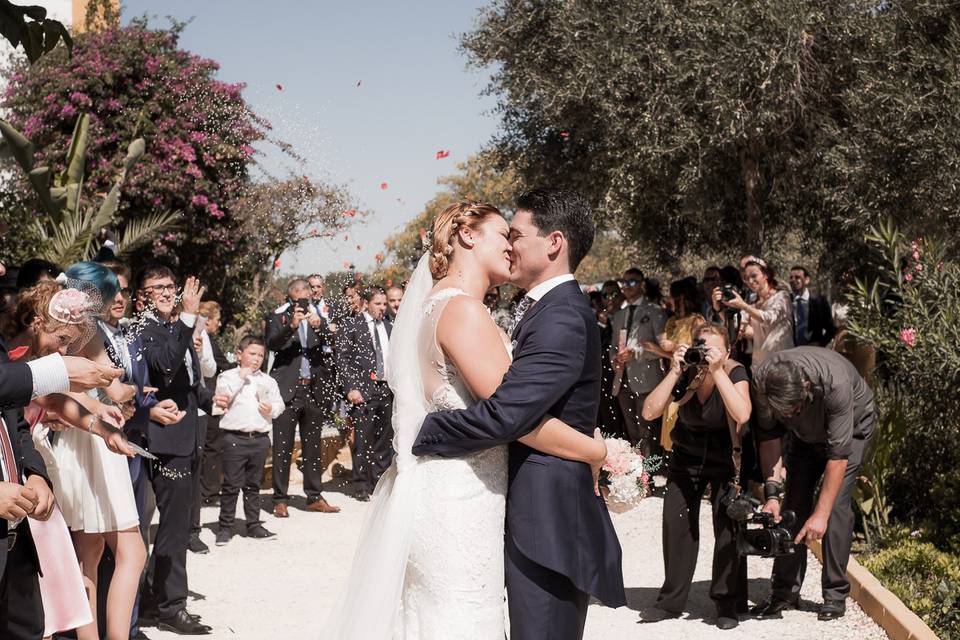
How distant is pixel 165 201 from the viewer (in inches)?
818

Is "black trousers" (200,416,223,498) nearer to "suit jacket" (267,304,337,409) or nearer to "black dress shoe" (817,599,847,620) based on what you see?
"suit jacket" (267,304,337,409)

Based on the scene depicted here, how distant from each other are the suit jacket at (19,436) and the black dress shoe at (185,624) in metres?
2.73

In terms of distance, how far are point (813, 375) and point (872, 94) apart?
5.19m

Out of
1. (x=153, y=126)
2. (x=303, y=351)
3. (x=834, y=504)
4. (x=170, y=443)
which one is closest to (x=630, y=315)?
(x=303, y=351)

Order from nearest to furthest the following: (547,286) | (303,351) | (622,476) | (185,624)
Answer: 1. (547,286)
2. (622,476)
3. (185,624)
4. (303,351)

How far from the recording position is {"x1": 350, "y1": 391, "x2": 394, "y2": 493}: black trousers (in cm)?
A: 1190

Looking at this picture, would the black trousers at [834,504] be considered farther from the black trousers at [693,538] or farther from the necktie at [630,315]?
the necktie at [630,315]

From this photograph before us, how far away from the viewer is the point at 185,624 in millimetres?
6719

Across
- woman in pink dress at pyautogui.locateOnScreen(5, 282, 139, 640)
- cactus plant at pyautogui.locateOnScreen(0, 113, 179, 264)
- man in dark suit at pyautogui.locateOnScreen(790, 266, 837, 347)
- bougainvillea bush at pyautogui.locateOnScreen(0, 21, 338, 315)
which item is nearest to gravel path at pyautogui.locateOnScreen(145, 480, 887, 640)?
woman in pink dress at pyautogui.locateOnScreen(5, 282, 139, 640)

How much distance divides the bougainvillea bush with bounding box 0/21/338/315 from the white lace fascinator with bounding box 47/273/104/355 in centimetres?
1548

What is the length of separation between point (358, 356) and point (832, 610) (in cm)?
614

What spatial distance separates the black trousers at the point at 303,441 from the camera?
10.9 m

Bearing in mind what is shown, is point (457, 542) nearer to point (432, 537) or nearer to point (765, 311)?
point (432, 537)

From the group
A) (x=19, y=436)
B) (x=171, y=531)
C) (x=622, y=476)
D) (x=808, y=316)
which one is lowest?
(x=171, y=531)
